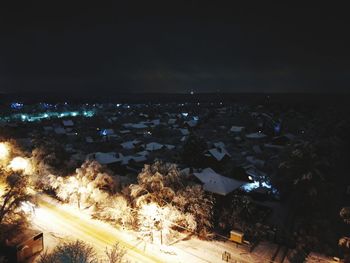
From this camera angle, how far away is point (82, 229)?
859 inches

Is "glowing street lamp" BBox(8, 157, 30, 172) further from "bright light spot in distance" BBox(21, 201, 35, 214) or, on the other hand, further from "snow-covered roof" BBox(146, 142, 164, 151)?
"snow-covered roof" BBox(146, 142, 164, 151)

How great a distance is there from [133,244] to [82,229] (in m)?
4.55

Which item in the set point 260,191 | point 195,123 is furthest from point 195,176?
point 195,123

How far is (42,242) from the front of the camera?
19172 millimetres

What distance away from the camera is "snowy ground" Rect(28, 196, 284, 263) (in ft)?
60.7

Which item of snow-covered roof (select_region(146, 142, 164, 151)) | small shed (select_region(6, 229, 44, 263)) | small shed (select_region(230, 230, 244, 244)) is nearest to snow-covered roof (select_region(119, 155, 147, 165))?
snow-covered roof (select_region(146, 142, 164, 151))

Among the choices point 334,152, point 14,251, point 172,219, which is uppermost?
point 334,152

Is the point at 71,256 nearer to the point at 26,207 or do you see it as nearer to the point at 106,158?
the point at 26,207

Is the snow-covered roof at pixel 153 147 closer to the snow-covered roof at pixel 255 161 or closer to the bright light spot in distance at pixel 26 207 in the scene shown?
the snow-covered roof at pixel 255 161

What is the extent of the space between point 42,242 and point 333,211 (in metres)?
22.5

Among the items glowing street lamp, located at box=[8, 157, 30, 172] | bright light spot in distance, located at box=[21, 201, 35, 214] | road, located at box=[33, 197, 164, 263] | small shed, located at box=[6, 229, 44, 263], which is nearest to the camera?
small shed, located at box=[6, 229, 44, 263]

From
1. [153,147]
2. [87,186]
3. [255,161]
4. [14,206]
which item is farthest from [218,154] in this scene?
[14,206]

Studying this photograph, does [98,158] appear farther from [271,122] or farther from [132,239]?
[271,122]

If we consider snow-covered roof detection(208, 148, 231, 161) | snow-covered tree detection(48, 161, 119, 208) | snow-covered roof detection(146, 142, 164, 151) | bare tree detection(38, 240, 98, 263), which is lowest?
bare tree detection(38, 240, 98, 263)
